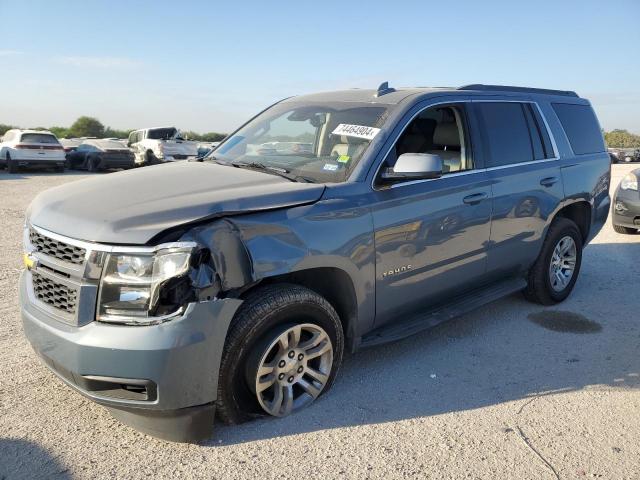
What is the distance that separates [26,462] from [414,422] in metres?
2.11

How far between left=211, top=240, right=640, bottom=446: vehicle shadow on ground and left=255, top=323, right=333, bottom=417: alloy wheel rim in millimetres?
98

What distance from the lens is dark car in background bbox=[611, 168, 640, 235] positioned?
8.60 metres

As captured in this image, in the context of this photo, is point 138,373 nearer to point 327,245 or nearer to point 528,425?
point 327,245

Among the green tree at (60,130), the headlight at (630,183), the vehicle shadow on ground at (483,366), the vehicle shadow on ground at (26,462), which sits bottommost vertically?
the vehicle shadow on ground at (26,462)

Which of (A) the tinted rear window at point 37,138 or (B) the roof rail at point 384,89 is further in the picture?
(A) the tinted rear window at point 37,138

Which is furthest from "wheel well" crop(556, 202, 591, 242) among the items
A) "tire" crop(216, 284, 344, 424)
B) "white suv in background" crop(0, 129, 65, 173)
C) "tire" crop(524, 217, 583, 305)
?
"white suv in background" crop(0, 129, 65, 173)

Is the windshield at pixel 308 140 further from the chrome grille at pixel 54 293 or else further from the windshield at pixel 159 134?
the windshield at pixel 159 134

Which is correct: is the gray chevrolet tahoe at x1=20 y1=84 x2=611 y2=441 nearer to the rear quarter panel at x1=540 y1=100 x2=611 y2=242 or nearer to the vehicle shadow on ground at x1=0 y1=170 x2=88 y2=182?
the rear quarter panel at x1=540 y1=100 x2=611 y2=242

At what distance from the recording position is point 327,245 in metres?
3.14

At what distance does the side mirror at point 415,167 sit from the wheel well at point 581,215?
271 cm

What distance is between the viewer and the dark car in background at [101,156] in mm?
22219

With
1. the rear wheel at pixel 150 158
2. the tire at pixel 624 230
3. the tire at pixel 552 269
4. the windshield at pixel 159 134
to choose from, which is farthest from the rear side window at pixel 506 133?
the windshield at pixel 159 134

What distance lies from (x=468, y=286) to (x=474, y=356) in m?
0.55

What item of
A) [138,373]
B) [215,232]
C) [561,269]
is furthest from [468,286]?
[138,373]
